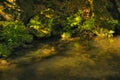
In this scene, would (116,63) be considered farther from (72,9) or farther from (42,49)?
(72,9)

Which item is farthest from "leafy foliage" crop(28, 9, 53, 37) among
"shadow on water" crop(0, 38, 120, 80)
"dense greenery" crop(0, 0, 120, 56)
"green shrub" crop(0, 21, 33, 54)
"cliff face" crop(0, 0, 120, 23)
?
"shadow on water" crop(0, 38, 120, 80)

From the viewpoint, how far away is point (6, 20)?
57.4 ft

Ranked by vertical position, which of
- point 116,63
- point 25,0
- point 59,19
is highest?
point 25,0

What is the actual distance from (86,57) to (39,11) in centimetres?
580

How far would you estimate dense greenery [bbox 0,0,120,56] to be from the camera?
55.4ft

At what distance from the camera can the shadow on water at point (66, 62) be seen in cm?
1295

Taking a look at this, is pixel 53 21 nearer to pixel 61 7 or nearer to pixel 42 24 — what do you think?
pixel 42 24

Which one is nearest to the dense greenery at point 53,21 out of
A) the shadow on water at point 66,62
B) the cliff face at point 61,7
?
the cliff face at point 61,7

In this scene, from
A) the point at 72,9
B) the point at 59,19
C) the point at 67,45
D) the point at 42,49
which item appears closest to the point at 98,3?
the point at 72,9

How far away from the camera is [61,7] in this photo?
2030cm

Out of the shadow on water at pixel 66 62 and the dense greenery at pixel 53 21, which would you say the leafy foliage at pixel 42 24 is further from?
the shadow on water at pixel 66 62

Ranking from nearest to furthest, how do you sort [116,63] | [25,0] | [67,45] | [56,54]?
1. [116,63]
2. [56,54]
3. [67,45]
4. [25,0]

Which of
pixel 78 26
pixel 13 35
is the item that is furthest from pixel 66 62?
pixel 78 26

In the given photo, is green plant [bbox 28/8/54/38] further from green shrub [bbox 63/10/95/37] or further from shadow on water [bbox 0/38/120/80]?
green shrub [bbox 63/10/95/37]
